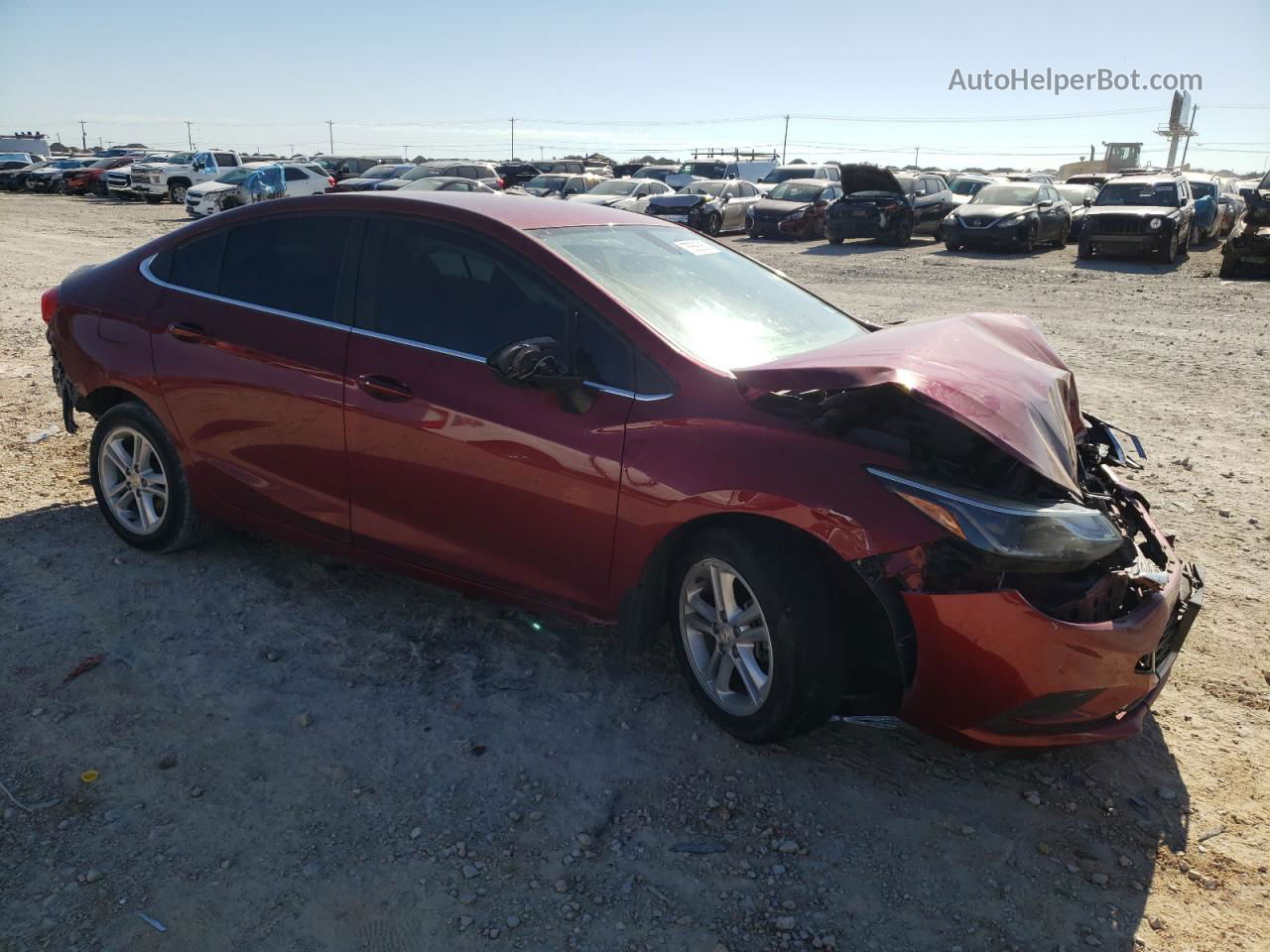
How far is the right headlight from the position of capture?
8.81 feet

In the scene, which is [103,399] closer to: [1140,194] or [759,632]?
[759,632]

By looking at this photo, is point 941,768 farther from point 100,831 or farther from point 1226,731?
point 100,831

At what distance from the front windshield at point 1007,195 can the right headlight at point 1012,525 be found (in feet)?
67.3

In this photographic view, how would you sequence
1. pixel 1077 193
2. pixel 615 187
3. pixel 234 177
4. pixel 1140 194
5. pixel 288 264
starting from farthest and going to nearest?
pixel 234 177 → pixel 615 187 → pixel 1077 193 → pixel 1140 194 → pixel 288 264

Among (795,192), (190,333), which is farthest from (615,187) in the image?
(190,333)

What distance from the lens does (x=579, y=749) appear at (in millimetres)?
3221

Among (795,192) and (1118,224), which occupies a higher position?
(795,192)

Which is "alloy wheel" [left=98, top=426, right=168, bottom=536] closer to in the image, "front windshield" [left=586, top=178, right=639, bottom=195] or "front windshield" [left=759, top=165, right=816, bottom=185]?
"front windshield" [left=586, top=178, right=639, bottom=195]

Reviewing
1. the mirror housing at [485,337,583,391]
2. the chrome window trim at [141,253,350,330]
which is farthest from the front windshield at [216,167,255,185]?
the mirror housing at [485,337,583,391]

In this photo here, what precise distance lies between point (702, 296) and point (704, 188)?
82.8 feet

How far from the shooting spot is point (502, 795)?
300 centimetres

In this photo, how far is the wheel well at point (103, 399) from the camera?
454 centimetres

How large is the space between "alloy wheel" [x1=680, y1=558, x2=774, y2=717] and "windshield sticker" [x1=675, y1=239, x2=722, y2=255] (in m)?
1.60

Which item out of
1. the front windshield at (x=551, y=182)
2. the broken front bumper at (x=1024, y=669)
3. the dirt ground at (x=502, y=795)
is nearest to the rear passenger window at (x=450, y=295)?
the dirt ground at (x=502, y=795)
